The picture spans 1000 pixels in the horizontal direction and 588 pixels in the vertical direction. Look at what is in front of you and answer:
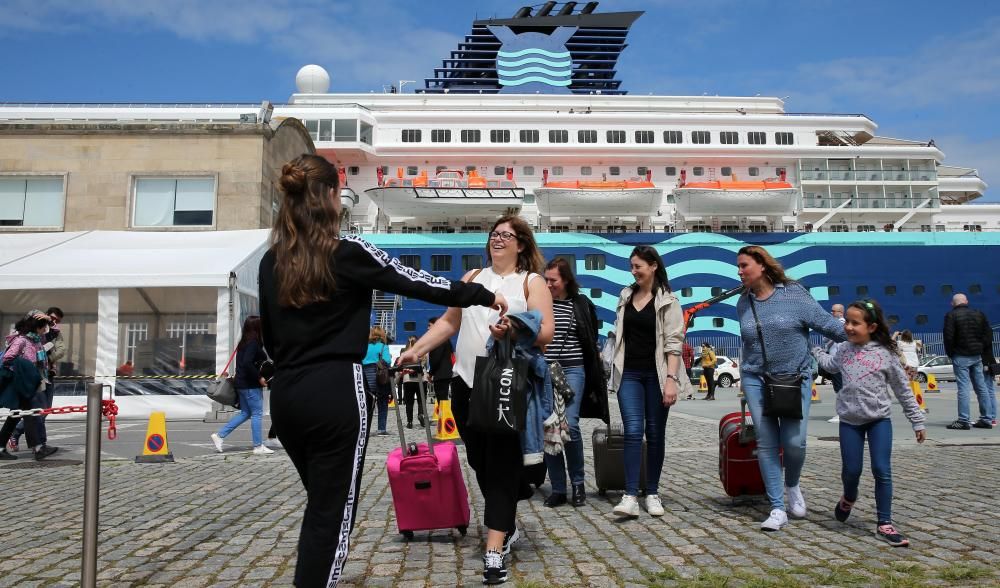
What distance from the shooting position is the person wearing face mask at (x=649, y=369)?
14.5 feet

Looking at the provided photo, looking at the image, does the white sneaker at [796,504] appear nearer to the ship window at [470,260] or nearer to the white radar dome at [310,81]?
the ship window at [470,260]

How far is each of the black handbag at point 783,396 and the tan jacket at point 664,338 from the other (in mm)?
493

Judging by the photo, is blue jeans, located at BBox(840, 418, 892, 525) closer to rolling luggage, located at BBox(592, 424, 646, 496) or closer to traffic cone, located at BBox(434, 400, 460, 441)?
rolling luggage, located at BBox(592, 424, 646, 496)

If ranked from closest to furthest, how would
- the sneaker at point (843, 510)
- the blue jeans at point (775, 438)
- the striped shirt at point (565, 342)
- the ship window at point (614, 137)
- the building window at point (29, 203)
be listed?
1. the sneaker at point (843, 510)
2. the blue jeans at point (775, 438)
3. the striped shirt at point (565, 342)
4. the building window at point (29, 203)
5. the ship window at point (614, 137)

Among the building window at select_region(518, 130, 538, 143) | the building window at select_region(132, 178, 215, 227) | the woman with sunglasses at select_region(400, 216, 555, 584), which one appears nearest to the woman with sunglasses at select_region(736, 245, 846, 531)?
the woman with sunglasses at select_region(400, 216, 555, 584)

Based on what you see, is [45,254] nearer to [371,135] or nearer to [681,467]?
[681,467]

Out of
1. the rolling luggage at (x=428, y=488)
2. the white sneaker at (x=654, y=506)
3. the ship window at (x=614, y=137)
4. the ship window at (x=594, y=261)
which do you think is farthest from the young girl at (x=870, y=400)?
the ship window at (x=614, y=137)

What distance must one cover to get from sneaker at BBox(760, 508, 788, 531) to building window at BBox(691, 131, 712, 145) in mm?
33028

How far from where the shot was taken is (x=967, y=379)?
927 cm

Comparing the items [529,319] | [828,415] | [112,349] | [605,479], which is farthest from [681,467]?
[112,349]

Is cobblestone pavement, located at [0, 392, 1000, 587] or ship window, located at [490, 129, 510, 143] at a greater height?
ship window, located at [490, 129, 510, 143]

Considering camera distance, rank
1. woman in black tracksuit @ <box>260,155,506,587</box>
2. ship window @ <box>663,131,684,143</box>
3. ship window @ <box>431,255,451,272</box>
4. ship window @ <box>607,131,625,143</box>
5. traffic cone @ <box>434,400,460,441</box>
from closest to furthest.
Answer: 1. woman in black tracksuit @ <box>260,155,506,587</box>
2. traffic cone @ <box>434,400,460,441</box>
3. ship window @ <box>431,255,451,272</box>
4. ship window @ <box>607,131,625,143</box>
5. ship window @ <box>663,131,684,143</box>

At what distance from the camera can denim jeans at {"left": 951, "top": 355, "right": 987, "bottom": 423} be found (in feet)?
29.7

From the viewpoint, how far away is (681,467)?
6508 mm
